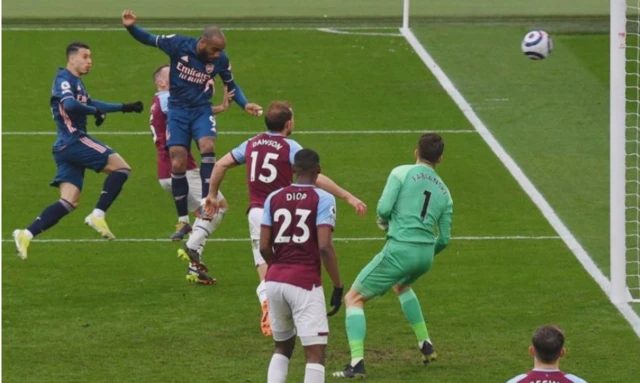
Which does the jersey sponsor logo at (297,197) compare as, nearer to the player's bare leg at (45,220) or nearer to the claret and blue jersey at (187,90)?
the player's bare leg at (45,220)

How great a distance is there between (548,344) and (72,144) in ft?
26.0

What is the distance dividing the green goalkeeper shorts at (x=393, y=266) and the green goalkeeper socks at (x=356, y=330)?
7.8 inches

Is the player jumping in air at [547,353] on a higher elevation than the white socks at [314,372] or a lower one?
lower

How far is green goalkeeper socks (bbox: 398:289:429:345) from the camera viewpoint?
39.5ft

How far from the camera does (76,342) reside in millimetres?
12859

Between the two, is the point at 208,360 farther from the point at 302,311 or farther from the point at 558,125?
the point at 558,125

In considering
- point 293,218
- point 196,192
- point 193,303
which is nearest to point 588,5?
point 196,192

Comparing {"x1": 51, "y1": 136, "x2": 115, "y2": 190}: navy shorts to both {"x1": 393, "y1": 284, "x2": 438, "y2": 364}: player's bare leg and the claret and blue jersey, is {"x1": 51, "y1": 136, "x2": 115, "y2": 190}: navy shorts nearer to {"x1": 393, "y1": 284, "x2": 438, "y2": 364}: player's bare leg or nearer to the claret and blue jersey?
the claret and blue jersey

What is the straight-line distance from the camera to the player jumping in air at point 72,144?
14894 millimetres

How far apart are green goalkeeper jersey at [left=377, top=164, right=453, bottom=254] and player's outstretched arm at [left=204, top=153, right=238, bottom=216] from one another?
1.43 m

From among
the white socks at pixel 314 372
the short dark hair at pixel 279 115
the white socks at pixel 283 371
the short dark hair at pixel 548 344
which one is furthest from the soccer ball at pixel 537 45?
the short dark hair at pixel 548 344

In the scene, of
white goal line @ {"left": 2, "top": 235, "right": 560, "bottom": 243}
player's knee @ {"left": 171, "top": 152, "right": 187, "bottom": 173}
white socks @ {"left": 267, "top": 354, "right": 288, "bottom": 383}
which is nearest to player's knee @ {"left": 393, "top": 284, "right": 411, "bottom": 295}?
white socks @ {"left": 267, "top": 354, "right": 288, "bottom": 383}

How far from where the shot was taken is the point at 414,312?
12055mm

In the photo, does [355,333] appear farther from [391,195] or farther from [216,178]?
[216,178]
